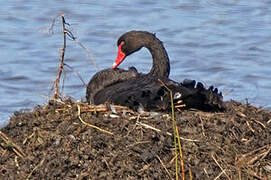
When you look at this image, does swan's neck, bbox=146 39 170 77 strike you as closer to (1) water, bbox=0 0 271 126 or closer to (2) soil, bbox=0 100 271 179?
(2) soil, bbox=0 100 271 179

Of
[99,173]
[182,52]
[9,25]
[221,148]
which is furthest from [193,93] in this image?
[9,25]

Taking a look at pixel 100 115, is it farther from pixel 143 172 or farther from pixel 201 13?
pixel 201 13

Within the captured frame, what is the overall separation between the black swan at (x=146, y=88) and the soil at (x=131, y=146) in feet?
0.28

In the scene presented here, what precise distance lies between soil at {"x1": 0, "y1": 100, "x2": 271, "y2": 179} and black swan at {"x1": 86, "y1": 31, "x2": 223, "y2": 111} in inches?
3.4

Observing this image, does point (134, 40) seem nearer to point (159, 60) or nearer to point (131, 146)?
point (159, 60)

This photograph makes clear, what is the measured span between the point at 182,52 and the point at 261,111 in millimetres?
5432

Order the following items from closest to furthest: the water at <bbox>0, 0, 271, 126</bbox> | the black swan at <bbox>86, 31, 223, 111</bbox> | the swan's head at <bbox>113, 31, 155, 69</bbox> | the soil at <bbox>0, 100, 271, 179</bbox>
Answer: the soil at <bbox>0, 100, 271, 179</bbox>, the black swan at <bbox>86, 31, 223, 111</bbox>, the swan's head at <bbox>113, 31, 155, 69</bbox>, the water at <bbox>0, 0, 271, 126</bbox>

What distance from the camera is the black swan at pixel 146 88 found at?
611 centimetres

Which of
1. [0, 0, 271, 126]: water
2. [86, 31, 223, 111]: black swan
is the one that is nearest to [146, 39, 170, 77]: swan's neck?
[86, 31, 223, 111]: black swan

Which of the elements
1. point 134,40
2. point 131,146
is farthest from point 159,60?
point 131,146

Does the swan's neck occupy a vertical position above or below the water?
above

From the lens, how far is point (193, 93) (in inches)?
Result: 240

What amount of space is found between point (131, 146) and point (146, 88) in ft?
2.35

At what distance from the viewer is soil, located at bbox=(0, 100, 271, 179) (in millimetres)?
5656
